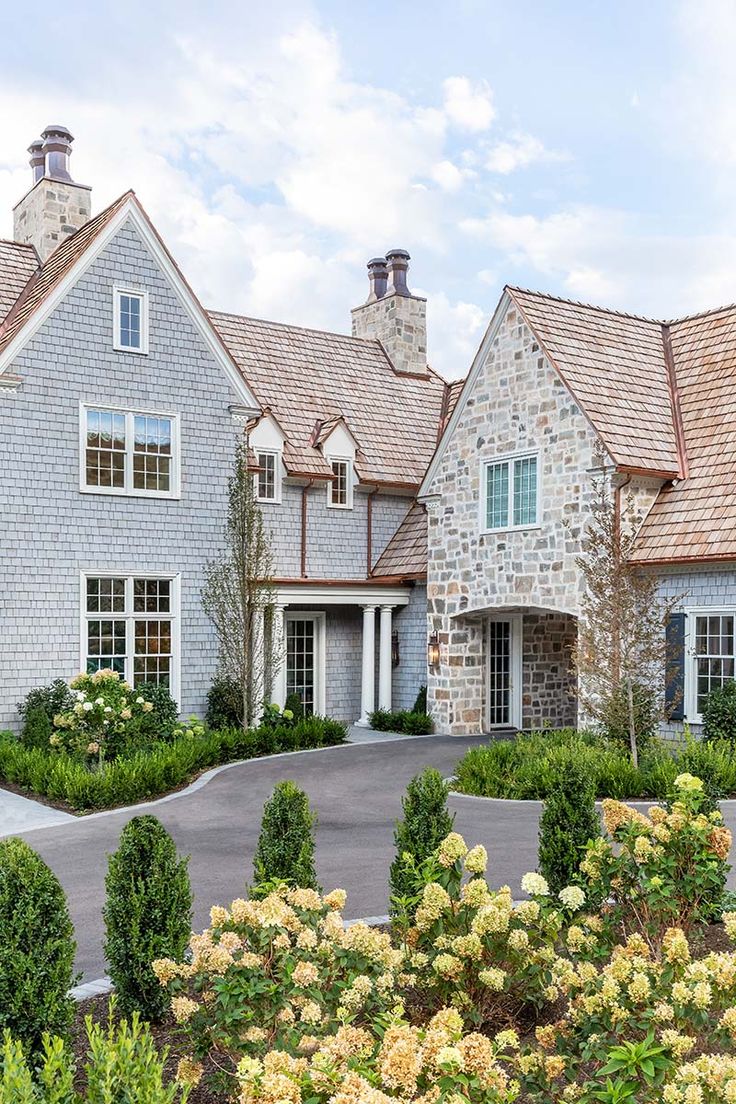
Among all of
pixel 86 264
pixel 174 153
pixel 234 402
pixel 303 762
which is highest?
pixel 174 153

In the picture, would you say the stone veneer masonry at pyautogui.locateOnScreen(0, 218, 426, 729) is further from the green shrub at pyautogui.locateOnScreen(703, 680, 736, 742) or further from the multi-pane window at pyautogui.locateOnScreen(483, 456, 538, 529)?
the green shrub at pyautogui.locateOnScreen(703, 680, 736, 742)

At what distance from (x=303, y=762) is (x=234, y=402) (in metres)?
7.48

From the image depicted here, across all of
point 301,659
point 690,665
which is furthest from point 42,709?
point 690,665

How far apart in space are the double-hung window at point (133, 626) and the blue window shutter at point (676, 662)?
880 centimetres

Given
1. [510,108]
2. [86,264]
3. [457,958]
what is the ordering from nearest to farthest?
1. [457,958]
2. [510,108]
3. [86,264]

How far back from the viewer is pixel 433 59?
13.0 m

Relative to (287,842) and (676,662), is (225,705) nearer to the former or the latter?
(676,662)

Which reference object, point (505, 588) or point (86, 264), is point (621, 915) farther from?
point (86, 264)

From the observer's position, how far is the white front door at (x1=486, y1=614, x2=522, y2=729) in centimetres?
2164

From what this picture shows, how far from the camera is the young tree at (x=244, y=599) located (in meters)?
19.6

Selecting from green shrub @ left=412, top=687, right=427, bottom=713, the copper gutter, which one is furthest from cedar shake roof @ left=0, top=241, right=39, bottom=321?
the copper gutter

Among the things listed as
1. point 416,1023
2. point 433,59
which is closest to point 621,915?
point 416,1023

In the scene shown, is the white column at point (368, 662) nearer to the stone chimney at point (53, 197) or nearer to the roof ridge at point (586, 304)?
the roof ridge at point (586, 304)

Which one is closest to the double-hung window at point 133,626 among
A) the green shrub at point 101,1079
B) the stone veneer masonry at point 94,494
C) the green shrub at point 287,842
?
the stone veneer masonry at point 94,494
